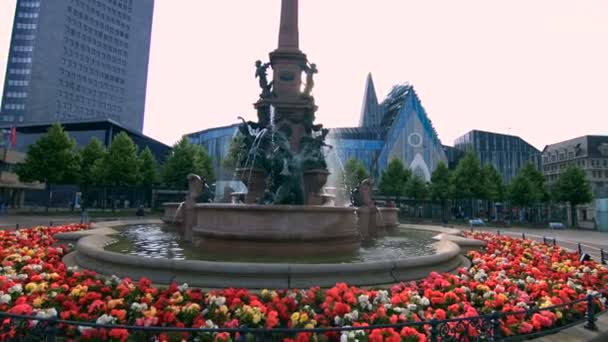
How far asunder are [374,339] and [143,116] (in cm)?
16551

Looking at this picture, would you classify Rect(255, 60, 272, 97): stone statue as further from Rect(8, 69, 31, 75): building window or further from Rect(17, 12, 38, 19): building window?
Rect(17, 12, 38, 19): building window

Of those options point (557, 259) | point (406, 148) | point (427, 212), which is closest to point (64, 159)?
point (557, 259)

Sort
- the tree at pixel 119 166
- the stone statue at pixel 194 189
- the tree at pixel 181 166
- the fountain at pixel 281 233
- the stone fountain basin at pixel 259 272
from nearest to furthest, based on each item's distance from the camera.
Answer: the stone fountain basin at pixel 259 272 → the fountain at pixel 281 233 → the stone statue at pixel 194 189 → the tree at pixel 119 166 → the tree at pixel 181 166

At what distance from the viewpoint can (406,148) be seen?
304 feet

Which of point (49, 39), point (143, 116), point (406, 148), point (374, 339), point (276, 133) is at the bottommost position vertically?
point (374, 339)

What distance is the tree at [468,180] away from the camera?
5875 centimetres

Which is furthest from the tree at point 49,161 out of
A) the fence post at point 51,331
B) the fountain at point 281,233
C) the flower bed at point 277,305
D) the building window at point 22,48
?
the building window at point 22,48

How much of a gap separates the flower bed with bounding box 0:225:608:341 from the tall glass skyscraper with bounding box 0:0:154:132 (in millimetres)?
136509

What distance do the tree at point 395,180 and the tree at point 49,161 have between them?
4720 cm

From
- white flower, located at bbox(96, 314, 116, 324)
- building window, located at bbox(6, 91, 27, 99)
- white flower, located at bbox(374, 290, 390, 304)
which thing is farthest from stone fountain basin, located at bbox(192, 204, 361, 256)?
building window, located at bbox(6, 91, 27, 99)

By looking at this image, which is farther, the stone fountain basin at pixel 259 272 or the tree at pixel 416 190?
the tree at pixel 416 190

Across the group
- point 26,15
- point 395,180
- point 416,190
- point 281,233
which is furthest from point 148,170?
point 26,15

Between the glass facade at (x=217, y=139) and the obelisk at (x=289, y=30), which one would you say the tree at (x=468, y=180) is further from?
the glass facade at (x=217, y=139)

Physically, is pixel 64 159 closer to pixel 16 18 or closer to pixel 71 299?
pixel 71 299
